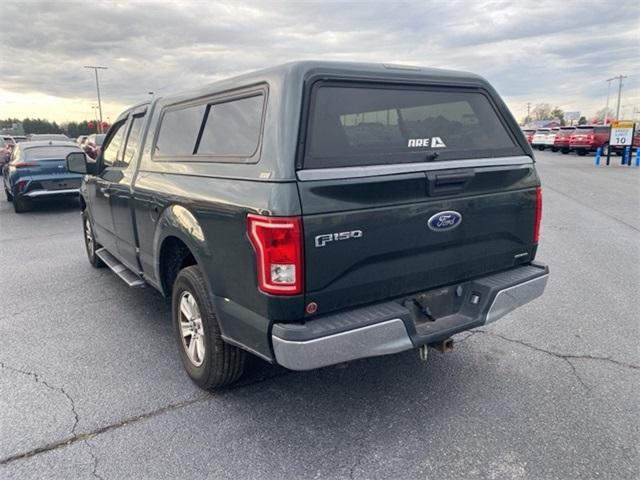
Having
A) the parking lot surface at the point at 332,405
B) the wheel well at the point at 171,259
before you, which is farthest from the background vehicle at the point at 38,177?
the wheel well at the point at 171,259

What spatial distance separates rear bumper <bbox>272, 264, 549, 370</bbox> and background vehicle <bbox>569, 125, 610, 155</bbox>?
2901 centimetres

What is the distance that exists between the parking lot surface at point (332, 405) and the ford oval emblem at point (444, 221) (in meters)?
1.15

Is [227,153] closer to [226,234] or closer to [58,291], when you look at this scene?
[226,234]

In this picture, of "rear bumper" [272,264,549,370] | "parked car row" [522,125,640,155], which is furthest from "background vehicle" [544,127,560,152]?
"rear bumper" [272,264,549,370]

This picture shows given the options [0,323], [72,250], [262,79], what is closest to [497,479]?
[262,79]

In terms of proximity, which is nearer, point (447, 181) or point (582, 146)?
point (447, 181)

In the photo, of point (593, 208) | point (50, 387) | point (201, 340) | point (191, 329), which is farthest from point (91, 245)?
point (593, 208)

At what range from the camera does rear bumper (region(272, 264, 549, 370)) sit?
2539 mm

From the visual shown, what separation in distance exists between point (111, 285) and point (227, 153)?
349cm

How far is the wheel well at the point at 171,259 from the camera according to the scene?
11.9 feet

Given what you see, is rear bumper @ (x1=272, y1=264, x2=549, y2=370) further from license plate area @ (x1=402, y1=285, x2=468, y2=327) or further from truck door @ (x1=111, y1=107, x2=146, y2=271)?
truck door @ (x1=111, y1=107, x2=146, y2=271)

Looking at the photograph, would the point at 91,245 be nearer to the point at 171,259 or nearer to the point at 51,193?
the point at 171,259

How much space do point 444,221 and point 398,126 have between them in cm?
64

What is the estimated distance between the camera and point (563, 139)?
3145cm
